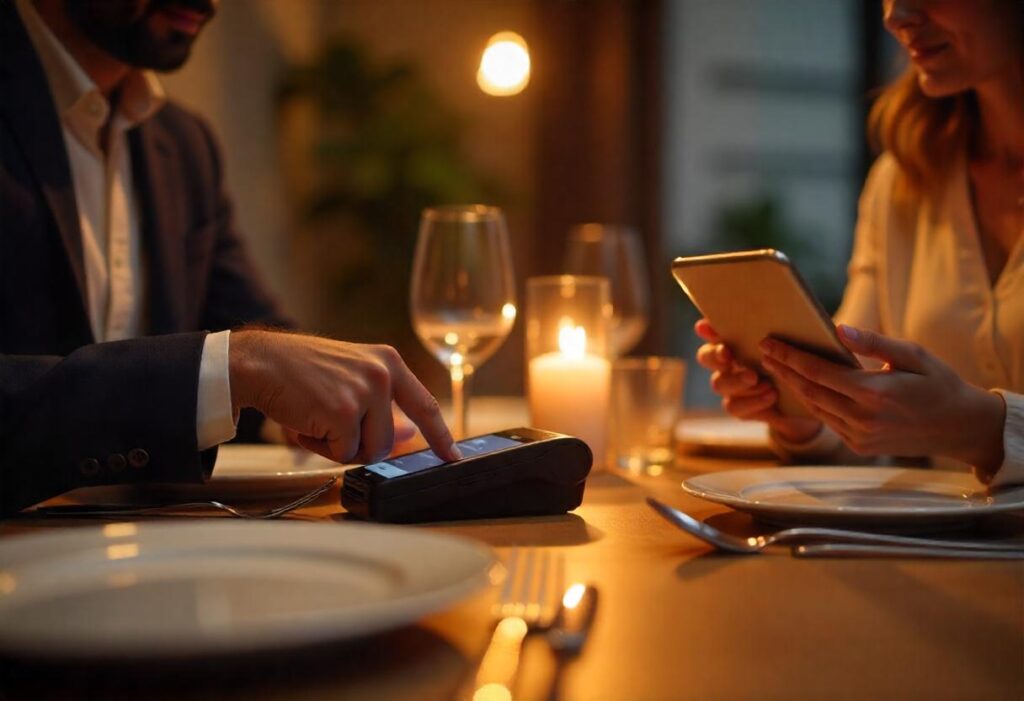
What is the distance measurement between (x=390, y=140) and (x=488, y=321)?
3.26 m

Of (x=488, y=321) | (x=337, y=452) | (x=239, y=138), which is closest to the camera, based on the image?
(x=337, y=452)

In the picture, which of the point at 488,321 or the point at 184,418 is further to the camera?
the point at 488,321

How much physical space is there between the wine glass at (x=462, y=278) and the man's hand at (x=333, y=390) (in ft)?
1.19

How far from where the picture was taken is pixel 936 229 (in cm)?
175

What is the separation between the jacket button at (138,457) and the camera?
0.94 metres

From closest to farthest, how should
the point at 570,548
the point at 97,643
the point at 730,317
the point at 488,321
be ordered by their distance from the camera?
the point at 97,643
the point at 570,548
the point at 730,317
the point at 488,321

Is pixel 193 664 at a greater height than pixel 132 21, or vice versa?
pixel 132 21

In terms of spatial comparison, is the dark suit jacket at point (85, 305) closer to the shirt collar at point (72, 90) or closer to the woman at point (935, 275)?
the shirt collar at point (72, 90)

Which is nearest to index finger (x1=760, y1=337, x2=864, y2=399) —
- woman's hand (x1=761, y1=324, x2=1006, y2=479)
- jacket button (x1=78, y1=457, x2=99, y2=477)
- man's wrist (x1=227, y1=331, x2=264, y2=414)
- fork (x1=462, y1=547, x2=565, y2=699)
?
woman's hand (x1=761, y1=324, x2=1006, y2=479)

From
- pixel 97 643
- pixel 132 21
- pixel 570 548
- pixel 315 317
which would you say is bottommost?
pixel 315 317

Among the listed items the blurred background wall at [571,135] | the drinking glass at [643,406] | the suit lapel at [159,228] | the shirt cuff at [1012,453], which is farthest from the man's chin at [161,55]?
the blurred background wall at [571,135]

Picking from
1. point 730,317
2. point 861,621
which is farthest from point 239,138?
point 861,621

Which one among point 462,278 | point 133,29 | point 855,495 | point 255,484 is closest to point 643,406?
point 462,278

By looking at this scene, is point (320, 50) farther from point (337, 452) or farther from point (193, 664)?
point (193, 664)
